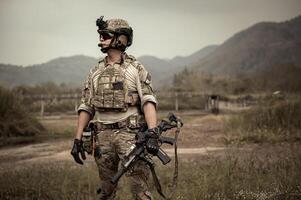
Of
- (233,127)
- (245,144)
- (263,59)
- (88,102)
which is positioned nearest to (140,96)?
(88,102)

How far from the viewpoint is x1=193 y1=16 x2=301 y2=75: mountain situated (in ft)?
429

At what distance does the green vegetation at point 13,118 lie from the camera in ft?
52.8

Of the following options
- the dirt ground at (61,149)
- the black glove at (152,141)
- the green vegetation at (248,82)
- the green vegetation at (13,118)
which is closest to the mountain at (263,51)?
the green vegetation at (248,82)

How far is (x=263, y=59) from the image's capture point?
136 m

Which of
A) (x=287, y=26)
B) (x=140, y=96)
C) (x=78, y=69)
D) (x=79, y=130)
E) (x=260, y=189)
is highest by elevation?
(x=287, y=26)

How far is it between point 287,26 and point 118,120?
181869 millimetres

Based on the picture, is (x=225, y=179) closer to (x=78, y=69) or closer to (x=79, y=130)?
(x=79, y=130)

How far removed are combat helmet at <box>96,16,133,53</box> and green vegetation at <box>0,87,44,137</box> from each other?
12283mm

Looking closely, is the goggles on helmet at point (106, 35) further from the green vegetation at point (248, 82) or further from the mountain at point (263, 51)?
the mountain at point (263, 51)

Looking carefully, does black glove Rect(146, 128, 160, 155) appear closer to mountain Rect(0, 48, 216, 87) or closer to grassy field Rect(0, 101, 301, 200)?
grassy field Rect(0, 101, 301, 200)

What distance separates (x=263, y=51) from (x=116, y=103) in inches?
5635

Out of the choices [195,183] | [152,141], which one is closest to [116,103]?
[152,141]

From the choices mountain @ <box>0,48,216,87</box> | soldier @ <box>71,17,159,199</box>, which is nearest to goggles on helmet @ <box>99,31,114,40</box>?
soldier @ <box>71,17,159,199</box>

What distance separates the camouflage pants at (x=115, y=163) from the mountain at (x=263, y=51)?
4416 inches
